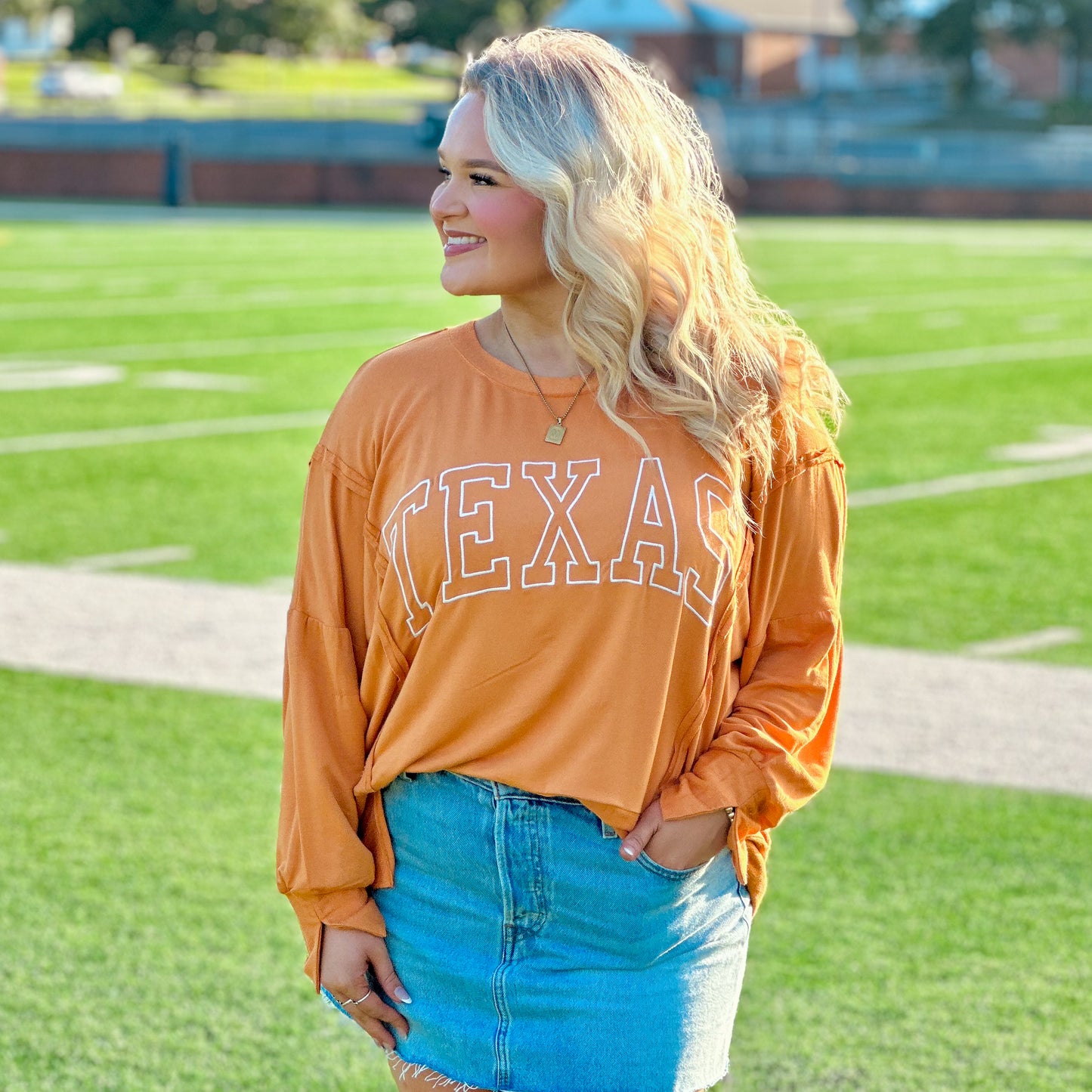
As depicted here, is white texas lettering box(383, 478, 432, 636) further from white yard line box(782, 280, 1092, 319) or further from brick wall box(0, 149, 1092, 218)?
brick wall box(0, 149, 1092, 218)

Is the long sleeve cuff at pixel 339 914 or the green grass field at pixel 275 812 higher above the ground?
the long sleeve cuff at pixel 339 914

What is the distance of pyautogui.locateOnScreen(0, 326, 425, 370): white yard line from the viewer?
1590 centimetres

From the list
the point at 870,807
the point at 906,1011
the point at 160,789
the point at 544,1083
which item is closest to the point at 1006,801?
the point at 870,807

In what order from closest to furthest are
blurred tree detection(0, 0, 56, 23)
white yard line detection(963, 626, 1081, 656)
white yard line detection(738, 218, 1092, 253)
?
white yard line detection(963, 626, 1081, 656) → white yard line detection(738, 218, 1092, 253) → blurred tree detection(0, 0, 56, 23)

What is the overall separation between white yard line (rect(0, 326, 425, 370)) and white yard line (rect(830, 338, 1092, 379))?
27cm

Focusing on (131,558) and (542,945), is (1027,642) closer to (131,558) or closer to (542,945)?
(131,558)

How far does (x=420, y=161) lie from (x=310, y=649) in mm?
40877

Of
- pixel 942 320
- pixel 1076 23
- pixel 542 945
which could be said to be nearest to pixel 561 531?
pixel 542 945

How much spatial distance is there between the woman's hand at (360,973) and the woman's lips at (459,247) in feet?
2.96

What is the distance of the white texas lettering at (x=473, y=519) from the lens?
91.8 inches

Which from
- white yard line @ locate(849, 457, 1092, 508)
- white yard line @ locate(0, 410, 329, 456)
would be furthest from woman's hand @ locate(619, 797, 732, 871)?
white yard line @ locate(0, 410, 329, 456)

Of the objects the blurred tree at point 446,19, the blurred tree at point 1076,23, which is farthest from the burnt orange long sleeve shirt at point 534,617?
the blurred tree at point 446,19

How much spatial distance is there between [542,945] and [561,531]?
1.75 feet

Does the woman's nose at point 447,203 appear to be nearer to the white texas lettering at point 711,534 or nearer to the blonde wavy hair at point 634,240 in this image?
the blonde wavy hair at point 634,240
